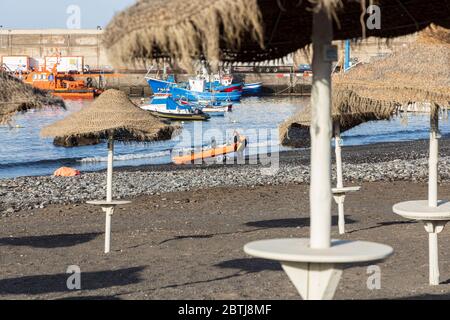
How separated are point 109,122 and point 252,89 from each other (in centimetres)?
7535

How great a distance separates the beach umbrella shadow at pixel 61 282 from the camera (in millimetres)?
10367

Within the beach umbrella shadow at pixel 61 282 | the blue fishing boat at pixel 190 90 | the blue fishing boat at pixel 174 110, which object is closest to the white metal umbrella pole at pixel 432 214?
the beach umbrella shadow at pixel 61 282

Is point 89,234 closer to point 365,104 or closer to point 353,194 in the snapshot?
point 365,104

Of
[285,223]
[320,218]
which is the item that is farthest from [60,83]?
[320,218]

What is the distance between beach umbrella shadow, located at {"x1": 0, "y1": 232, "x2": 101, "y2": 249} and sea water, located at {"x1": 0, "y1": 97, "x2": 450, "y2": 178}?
9.27m

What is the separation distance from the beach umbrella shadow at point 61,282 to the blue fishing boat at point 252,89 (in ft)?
251

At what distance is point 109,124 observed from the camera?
1336 centimetres

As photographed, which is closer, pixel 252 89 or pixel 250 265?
pixel 250 265

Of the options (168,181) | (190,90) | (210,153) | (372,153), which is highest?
(190,90)

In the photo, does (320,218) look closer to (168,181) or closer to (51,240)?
(51,240)

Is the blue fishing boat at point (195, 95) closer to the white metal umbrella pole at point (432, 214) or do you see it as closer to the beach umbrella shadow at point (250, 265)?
the beach umbrella shadow at point (250, 265)

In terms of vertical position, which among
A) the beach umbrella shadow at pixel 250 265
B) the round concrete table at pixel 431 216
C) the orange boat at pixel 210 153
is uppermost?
the round concrete table at pixel 431 216
